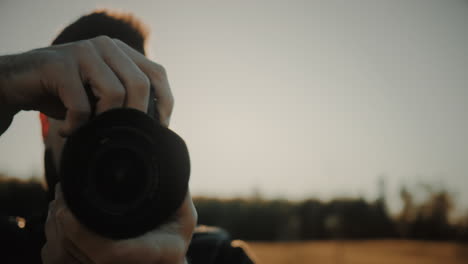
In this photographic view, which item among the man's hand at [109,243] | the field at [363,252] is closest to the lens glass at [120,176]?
the man's hand at [109,243]

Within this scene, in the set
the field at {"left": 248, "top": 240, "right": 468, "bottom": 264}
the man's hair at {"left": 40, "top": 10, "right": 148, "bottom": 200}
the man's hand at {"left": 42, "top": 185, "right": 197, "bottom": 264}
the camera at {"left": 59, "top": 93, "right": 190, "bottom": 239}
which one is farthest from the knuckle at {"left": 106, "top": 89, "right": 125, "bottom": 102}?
the field at {"left": 248, "top": 240, "right": 468, "bottom": 264}

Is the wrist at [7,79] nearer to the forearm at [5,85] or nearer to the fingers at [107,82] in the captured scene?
the forearm at [5,85]

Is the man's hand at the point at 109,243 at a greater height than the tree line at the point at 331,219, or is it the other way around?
the man's hand at the point at 109,243

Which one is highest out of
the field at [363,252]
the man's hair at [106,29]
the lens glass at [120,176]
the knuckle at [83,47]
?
the man's hair at [106,29]

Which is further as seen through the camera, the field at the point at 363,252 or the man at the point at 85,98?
the field at the point at 363,252

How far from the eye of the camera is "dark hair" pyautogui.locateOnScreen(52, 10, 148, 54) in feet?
8.89

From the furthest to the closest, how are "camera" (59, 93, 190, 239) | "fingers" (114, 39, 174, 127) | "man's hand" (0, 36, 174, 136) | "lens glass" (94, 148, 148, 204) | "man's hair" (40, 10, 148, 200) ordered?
1. "man's hair" (40, 10, 148, 200)
2. "fingers" (114, 39, 174, 127)
3. "man's hand" (0, 36, 174, 136)
4. "lens glass" (94, 148, 148, 204)
5. "camera" (59, 93, 190, 239)

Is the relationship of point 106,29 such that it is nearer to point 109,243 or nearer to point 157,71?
point 157,71

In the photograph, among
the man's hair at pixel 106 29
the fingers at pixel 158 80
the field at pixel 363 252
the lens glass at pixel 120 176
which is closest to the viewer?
the lens glass at pixel 120 176

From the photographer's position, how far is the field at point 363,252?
126 ft

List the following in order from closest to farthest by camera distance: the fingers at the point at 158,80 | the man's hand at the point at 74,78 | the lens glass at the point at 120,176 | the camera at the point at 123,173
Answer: the camera at the point at 123,173
the lens glass at the point at 120,176
the man's hand at the point at 74,78
the fingers at the point at 158,80

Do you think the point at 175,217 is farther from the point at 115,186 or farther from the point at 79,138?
the point at 79,138

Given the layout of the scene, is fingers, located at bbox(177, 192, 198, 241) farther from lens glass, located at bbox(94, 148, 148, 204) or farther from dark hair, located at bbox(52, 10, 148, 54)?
dark hair, located at bbox(52, 10, 148, 54)

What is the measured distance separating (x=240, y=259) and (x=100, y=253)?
146 centimetres
